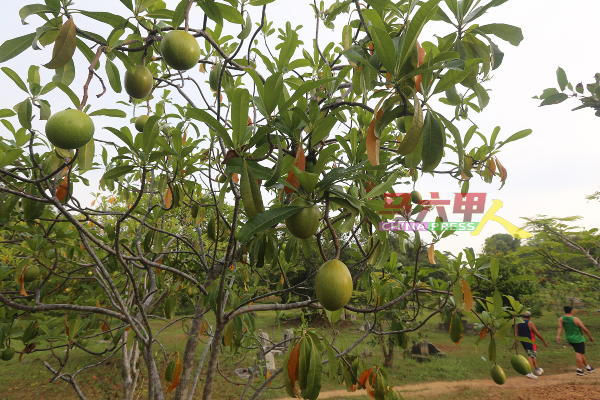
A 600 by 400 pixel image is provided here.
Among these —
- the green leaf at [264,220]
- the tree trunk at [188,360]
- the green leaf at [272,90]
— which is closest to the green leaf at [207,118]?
the green leaf at [272,90]

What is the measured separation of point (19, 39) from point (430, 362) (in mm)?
8431

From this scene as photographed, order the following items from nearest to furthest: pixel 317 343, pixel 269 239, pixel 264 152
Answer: pixel 264 152
pixel 317 343
pixel 269 239

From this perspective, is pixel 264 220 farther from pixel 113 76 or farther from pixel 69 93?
pixel 113 76

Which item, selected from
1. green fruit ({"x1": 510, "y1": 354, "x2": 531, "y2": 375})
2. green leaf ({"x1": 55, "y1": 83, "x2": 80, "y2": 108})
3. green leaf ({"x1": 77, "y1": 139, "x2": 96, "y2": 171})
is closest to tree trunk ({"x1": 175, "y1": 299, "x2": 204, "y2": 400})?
green leaf ({"x1": 77, "y1": 139, "x2": 96, "y2": 171})

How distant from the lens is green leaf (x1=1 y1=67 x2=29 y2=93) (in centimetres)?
134

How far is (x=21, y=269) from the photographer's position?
1.96 m

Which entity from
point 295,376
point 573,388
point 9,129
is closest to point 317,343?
point 295,376

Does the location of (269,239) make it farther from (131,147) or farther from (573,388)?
(573,388)

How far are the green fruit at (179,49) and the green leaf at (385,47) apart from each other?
699 mm

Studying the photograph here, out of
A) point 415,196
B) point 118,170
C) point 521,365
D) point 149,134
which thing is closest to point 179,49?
point 149,134

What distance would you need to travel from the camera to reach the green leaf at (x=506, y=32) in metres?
1.12

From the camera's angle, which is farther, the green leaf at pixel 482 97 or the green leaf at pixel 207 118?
the green leaf at pixel 482 97

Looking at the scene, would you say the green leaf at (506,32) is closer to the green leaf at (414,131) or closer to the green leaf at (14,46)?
the green leaf at (414,131)

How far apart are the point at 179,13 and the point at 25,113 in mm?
870
